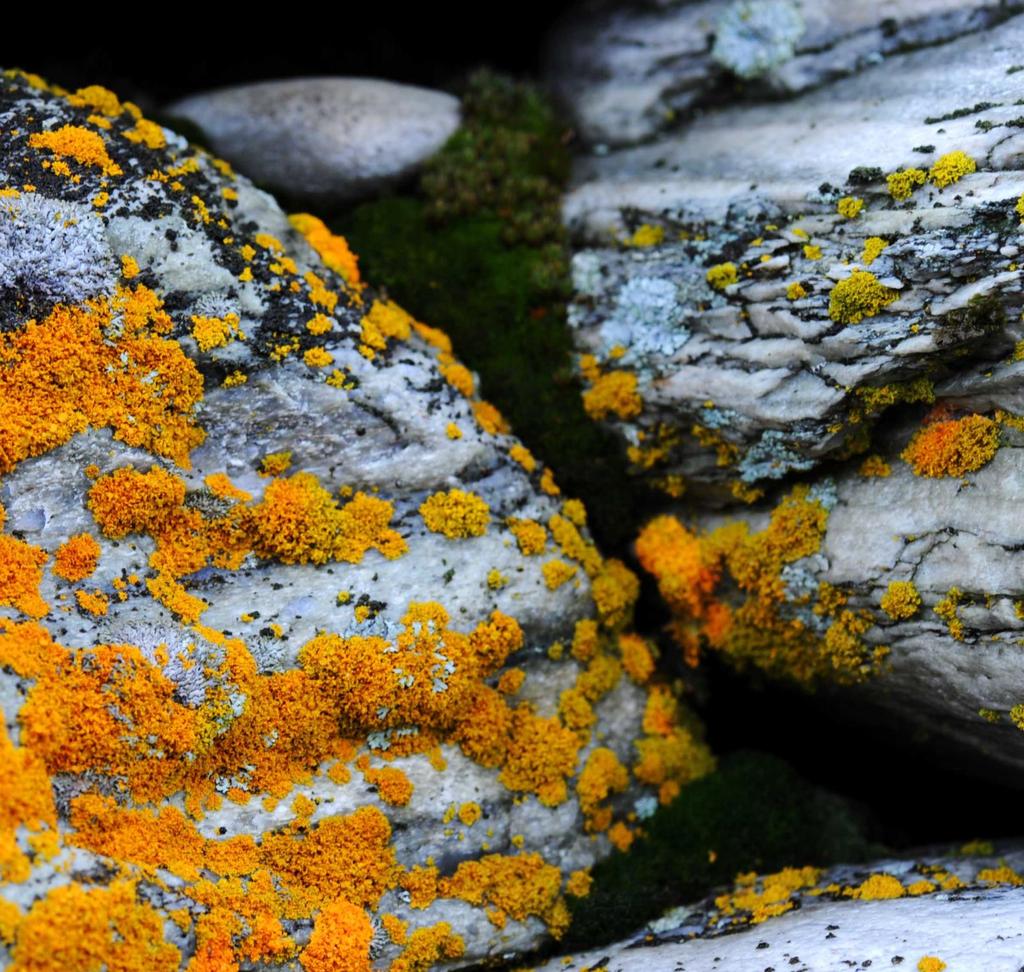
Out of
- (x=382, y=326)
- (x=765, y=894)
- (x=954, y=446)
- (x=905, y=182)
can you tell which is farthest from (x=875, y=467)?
(x=382, y=326)

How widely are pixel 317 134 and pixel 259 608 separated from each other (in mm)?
4819

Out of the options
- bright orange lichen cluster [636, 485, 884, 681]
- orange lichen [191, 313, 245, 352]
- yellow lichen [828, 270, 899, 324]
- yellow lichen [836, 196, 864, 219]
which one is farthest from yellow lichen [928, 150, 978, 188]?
orange lichen [191, 313, 245, 352]

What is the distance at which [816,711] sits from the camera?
9180 millimetres

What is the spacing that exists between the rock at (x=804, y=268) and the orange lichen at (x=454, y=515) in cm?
173

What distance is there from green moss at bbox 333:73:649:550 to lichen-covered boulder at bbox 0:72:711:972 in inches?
27.2

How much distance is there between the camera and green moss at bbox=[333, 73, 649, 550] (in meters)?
8.93

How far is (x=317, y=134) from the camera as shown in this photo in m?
9.30

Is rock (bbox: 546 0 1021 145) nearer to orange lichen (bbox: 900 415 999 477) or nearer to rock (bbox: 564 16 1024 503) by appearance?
rock (bbox: 564 16 1024 503)

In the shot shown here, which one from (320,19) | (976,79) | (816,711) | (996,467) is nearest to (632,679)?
(816,711)

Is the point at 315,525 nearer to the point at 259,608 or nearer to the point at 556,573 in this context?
the point at 259,608

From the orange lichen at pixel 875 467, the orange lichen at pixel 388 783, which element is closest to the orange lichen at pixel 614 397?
the orange lichen at pixel 875 467

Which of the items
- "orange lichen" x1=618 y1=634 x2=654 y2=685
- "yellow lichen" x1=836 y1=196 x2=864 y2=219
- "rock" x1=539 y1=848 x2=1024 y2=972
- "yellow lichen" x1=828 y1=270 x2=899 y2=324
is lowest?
"rock" x1=539 y1=848 x2=1024 y2=972

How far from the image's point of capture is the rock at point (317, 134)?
9281 millimetres

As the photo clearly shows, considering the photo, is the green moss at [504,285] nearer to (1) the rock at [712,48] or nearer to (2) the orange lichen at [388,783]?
(1) the rock at [712,48]
